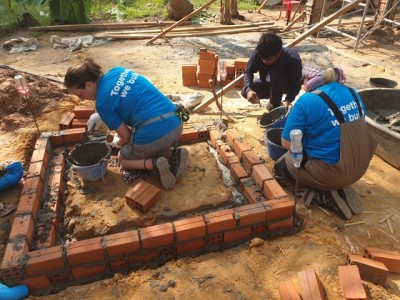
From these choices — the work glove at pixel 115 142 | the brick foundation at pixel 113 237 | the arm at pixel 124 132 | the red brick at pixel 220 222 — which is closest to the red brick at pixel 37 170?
the brick foundation at pixel 113 237

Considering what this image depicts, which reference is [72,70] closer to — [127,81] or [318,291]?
[127,81]

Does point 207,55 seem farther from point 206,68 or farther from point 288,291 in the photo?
point 288,291

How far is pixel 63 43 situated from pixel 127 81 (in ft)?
23.4

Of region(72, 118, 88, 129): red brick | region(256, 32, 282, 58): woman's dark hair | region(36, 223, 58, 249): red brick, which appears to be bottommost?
region(36, 223, 58, 249): red brick

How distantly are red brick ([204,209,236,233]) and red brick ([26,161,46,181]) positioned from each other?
5.99 ft

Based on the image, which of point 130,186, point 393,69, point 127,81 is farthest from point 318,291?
point 393,69

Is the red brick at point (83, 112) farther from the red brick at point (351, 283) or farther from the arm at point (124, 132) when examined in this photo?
the red brick at point (351, 283)

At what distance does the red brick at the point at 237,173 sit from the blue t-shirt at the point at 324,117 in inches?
28.9

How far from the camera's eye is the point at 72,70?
3047 mm

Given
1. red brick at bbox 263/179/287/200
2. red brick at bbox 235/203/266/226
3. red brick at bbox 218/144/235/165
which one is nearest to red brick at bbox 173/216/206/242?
red brick at bbox 235/203/266/226

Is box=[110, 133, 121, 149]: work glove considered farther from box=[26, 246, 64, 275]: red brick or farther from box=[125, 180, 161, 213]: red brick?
box=[26, 246, 64, 275]: red brick

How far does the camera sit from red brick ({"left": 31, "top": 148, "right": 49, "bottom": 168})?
12.0 feet

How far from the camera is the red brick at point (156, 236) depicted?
2721 mm

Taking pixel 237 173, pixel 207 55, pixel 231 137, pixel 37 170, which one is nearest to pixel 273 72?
pixel 231 137
